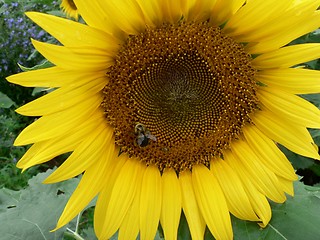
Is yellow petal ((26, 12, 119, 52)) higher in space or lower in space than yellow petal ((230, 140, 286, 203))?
higher

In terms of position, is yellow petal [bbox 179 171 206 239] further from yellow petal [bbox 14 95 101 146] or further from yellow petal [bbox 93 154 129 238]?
yellow petal [bbox 14 95 101 146]

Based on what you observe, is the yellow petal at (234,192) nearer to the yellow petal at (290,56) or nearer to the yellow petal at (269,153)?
the yellow petal at (269,153)

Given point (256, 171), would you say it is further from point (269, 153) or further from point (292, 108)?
point (292, 108)

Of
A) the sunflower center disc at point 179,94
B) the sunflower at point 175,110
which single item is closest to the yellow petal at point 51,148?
the sunflower at point 175,110

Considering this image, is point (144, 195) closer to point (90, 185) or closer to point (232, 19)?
point (90, 185)

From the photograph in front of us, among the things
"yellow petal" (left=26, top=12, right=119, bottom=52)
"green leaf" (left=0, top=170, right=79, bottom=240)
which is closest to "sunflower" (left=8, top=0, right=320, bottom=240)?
"yellow petal" (left=26, top=12, right=119, bottom=52)

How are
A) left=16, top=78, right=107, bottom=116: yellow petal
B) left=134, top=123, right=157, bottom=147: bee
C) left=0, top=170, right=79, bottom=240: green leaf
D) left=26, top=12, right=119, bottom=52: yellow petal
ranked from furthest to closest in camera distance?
left=0, top=170, right=79, bottom=240: green leaf
left=134, top=123, right=157, bottom=147: bee
left=16, top=78, right=107, bottom=116: yellow petal
left=26, top=12, right=119, bottom=52: yellow petal
